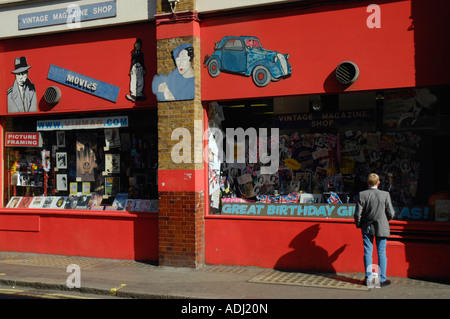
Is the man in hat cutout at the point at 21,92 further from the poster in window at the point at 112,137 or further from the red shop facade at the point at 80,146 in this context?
the poster in window at the point at 112,137

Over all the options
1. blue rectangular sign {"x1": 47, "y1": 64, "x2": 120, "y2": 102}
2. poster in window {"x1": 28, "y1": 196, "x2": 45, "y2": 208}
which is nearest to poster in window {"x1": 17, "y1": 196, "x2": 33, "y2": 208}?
poster in window {"x1": 28, "y1": 196, "x2": 45, "y2": 208}

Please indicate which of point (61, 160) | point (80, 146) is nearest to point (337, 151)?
point (80, 146)

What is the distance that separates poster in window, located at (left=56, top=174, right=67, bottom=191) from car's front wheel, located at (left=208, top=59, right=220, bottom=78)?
4430 millimetres

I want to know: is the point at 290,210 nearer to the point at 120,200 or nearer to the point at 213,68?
the point at 213,68

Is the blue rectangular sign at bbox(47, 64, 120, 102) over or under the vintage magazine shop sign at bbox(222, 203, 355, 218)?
over

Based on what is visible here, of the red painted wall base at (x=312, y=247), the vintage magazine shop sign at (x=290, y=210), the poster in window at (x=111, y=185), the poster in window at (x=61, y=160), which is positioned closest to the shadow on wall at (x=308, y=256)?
the red painted wall base at (x=312, y=247)

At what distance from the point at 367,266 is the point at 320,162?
97.4 inches

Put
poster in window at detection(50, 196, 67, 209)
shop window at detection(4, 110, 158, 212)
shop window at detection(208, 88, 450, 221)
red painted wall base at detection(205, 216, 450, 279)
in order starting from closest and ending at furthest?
red painted wall base at detection(205, 216, 450, 279), shop window at detection(208, 88, 450, 221), shop window at detection(4, 110, 158, 212), poster in window at detection(50, 196, 67, 209)

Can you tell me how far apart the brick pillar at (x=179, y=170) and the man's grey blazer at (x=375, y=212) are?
3.20 m

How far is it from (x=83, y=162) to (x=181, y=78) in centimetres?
337

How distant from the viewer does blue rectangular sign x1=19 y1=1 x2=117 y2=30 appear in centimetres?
1105

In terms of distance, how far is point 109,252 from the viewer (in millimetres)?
11078

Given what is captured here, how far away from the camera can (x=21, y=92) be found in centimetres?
1217

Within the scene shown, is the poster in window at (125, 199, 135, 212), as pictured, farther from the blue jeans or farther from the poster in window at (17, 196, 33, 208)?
the blue jeans
